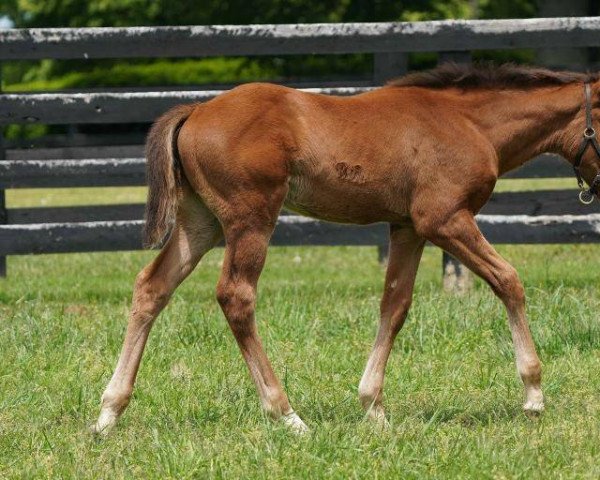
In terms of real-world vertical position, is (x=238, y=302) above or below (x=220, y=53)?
above

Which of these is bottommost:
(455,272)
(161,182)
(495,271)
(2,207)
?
(455,272)

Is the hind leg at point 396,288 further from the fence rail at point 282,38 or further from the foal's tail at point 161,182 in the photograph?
the fence rail at point 282,38

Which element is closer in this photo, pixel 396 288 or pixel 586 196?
pixel 396 288

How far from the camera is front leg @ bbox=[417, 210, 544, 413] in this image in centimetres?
495

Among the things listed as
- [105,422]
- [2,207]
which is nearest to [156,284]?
[105,422]

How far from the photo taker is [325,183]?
195 inches

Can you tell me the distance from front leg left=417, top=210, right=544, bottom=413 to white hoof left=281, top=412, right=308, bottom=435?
3.04ft

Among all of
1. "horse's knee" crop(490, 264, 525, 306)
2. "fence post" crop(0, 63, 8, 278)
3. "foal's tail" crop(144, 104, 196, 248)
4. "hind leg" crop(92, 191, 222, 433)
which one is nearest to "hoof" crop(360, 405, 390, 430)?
"horse's knee" crop(490, 264, 525, 306)

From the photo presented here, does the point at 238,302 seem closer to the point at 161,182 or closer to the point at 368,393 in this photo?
the point at 161,182

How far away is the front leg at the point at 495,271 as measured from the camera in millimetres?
4953

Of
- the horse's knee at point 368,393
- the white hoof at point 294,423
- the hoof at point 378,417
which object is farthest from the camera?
the horse's knee at point 368,393

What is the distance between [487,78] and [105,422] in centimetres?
227

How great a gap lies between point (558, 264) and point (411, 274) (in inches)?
181

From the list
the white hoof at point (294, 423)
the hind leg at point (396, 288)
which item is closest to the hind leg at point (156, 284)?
the white hoof at point (294, 423)
